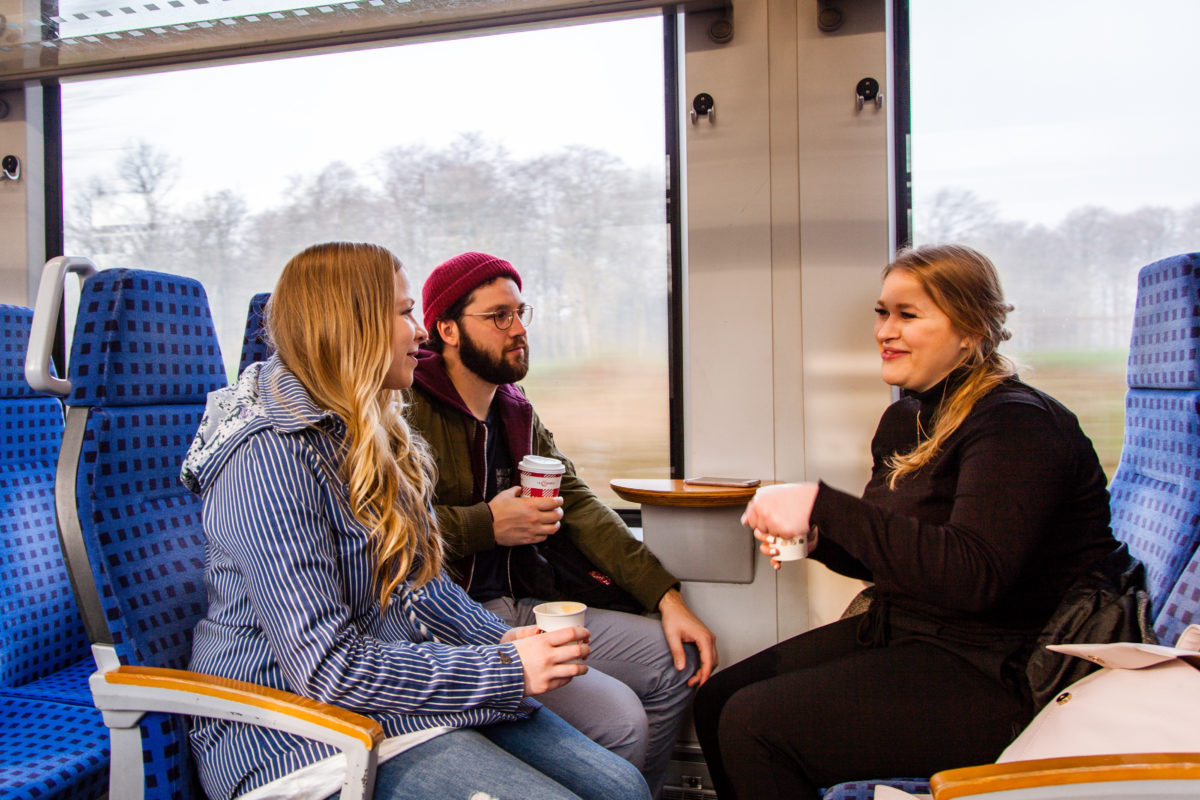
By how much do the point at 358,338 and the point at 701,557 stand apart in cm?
138

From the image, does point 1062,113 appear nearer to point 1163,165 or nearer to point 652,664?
point 1163,165

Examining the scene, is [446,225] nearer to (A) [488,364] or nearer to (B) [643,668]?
(A) [488,364]

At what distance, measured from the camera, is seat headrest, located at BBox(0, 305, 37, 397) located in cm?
212

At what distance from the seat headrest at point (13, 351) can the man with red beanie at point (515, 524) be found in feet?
3.31

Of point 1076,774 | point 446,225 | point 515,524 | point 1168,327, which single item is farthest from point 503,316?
point 1076,774

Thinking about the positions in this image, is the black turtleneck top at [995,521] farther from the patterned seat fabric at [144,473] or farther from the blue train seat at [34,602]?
the blue train seat at [34,602]

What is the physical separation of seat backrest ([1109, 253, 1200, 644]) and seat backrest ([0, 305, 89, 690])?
249 cm

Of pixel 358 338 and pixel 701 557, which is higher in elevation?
pixel 358 338

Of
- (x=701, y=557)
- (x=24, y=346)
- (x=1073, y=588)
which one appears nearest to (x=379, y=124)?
(x=24, y=346)

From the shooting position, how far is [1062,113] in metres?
2.62

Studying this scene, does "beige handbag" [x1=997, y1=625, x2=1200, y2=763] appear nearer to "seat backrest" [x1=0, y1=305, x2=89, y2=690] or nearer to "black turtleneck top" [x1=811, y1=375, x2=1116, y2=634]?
Result: "black turtleneck top" [x1=811, y1=375, x2=1116, y2=634]

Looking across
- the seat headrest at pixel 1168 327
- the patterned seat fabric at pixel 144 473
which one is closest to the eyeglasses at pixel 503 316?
the patterned seat fabric at pixel 144 473

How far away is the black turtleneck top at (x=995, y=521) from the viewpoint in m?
1.44

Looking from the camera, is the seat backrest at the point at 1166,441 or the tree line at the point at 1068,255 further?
the tree line at the point at 1068,255
